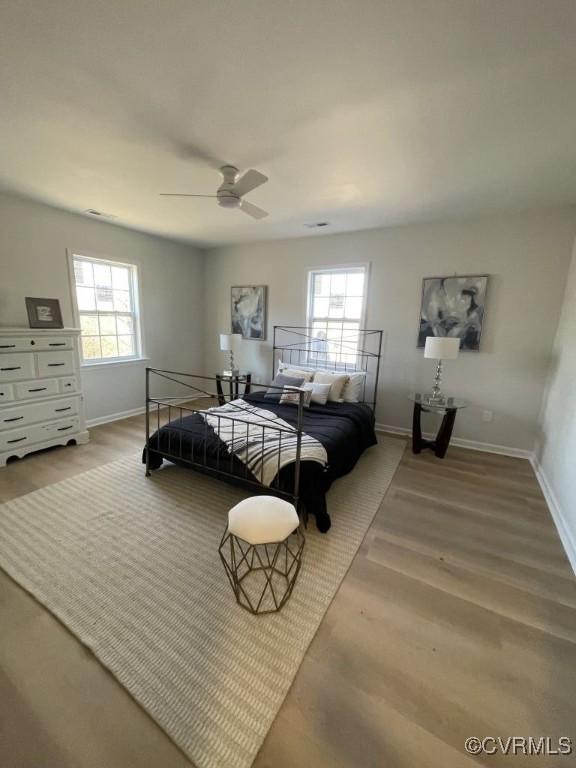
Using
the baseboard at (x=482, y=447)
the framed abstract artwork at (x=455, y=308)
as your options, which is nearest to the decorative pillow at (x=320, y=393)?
the baseboard at (x=482, y=447)

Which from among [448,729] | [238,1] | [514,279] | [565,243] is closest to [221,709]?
[448,729]

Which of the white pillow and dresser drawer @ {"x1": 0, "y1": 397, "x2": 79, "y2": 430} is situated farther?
the white pillow

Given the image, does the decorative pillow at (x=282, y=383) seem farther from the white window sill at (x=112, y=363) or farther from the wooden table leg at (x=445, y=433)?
the white window sill at (x=112, y=363)

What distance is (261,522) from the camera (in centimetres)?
152

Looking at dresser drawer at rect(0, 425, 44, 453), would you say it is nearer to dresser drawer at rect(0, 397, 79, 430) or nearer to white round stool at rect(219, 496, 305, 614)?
dresser drawer at rect(0, 397, 79, 430)

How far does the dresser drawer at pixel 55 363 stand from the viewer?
307 centimetres

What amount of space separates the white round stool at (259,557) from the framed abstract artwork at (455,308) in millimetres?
2947

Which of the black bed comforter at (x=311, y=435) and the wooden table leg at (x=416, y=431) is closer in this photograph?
the black bed comforter at (x=311, y=435)

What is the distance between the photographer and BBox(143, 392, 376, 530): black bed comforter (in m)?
2.14

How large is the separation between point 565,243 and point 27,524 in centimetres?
517

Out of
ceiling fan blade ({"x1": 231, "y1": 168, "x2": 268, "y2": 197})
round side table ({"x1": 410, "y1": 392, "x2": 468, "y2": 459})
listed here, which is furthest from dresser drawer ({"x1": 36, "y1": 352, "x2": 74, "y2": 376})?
round side table ({"x1": 410, "y1": 392, "x2": 468, "y2": 459})

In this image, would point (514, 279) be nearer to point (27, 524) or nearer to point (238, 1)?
point (238, 1)

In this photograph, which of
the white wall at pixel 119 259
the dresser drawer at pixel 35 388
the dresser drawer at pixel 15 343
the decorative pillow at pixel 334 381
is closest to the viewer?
the dresser drawer at pixel 15 343

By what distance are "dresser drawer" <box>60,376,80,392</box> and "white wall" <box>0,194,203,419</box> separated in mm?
554
